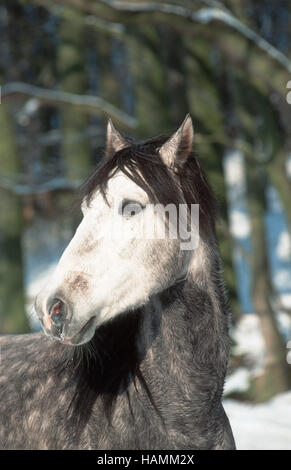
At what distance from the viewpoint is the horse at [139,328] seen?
3.25 meters

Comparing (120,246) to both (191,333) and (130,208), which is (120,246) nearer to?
(130,208)

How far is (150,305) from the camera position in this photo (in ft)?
11.5

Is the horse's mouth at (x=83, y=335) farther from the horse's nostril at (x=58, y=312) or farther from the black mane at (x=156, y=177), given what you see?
the black mane at (x=156, y=177)

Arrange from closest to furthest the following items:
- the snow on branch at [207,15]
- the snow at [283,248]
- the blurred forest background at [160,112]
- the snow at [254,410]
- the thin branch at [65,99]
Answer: the snow at [254,410]
the snow on branch at [207,15]
the blurred forest background at [160,112]
the thin branch at [65,99]
the snow at [283,248]

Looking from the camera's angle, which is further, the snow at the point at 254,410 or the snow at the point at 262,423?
the snow at the point at 254,410

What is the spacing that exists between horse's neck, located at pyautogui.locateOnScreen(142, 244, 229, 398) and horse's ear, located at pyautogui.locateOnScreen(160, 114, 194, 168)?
1.53 ft

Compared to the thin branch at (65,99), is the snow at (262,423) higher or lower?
lower

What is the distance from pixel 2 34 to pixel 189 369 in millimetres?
13060

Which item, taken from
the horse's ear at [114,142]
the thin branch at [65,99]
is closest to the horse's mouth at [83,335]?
the horse's ear at [114,142]

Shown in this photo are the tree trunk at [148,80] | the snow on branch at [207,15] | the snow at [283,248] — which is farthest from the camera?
the snow at [283,248]

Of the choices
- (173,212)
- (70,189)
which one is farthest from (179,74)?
→ (173,212)

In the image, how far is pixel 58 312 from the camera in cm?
300

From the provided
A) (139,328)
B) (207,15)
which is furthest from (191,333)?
(207,15)

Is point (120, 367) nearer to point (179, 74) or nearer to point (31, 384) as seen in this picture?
point (31, 384)
